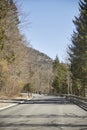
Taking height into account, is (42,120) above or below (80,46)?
below

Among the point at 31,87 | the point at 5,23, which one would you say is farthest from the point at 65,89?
the point at 5,23

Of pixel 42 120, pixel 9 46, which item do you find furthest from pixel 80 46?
pixel 42 120

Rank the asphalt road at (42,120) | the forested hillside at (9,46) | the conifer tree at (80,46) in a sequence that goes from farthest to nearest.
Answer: the conifer tree at (80,46) < the forested hillside at (9,46) < the asphalt road at (42,120)

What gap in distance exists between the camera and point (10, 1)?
127ft

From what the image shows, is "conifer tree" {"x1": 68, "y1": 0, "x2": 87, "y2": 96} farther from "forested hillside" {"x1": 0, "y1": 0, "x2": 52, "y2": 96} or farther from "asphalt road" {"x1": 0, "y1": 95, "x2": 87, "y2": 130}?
"asphalt road" {"x1": 0, "y1": 95, "x2": 87, "y2": 130}

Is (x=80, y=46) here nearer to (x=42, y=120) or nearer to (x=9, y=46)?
(x=9, y=46)

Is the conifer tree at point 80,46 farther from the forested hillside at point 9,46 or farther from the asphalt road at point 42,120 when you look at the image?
the asphalt road at point 42,120

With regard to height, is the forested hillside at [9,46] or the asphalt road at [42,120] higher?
the forested hillside at [9,46]

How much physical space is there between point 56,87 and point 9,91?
75114 mm

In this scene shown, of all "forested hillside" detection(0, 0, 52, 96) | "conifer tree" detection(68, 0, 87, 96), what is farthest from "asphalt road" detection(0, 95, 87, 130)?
"conifer tree" detection(68, 0, 87, 96)

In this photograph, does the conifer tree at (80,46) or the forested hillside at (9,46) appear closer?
the forested hillside at (9,46)

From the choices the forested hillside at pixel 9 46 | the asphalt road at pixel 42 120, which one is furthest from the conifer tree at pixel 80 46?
the asphalt road at pixel 42 120

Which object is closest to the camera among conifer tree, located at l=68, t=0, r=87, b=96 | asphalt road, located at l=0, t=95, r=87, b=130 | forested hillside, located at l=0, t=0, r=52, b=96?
asphalt road, located at l=0, t=95, r=87, b=130

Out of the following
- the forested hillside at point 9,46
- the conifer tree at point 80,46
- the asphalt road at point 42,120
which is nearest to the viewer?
the asphalt road at point 42,120
